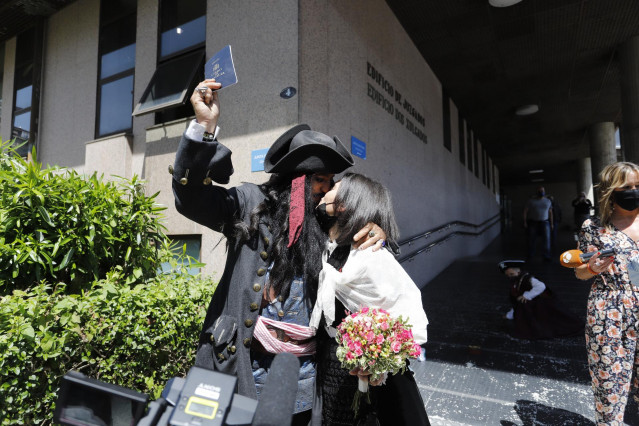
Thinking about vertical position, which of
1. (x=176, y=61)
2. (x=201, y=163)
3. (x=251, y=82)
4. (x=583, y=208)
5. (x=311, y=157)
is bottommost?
(x=201, y=163)

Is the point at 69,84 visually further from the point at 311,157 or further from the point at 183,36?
the point at 311,157

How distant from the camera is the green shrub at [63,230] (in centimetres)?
245

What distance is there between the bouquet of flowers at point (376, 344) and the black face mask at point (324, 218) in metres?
0.46

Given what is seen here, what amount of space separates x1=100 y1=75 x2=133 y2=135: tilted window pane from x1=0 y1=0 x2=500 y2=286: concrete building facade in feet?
0.16

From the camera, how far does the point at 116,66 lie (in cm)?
659

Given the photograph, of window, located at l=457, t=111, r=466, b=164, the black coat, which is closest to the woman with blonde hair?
the black coat

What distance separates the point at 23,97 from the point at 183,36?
5210mm

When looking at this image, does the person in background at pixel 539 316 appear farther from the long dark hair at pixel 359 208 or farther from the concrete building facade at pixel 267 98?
the long dark hair at pixel 359 208

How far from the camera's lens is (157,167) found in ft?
17.7

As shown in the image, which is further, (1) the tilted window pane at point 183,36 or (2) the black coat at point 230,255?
(1) the tilted window pane at point 183,36

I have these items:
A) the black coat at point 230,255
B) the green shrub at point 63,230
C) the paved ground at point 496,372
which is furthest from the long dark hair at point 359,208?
the paved ground at point 496,372

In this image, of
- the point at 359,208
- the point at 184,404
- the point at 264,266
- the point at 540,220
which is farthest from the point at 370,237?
the point at 540,220

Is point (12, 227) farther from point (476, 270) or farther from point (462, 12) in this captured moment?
point (476, 270)

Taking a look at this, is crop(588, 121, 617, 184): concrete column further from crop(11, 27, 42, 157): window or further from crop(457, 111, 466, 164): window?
crop(11, 27, 42, 157): window
